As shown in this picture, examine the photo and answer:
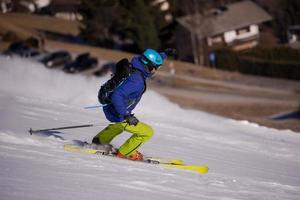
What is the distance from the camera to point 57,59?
153 feet

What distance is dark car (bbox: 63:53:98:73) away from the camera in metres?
44.8

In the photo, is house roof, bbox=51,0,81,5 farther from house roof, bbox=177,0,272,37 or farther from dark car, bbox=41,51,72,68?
dark car, bbox=41,51,72,68

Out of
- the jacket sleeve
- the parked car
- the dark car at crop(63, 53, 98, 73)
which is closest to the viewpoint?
the jacket sleeve

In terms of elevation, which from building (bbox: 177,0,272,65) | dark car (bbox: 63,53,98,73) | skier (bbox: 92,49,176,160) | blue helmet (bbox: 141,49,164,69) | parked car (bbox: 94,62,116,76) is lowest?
skier (bbox: 92,49,176,160)

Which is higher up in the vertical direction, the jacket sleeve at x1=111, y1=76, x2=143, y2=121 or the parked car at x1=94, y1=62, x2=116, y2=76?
the parked car at x1=94, y1=62, x2=116, y2=76

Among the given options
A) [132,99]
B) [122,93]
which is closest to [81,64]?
[132,99]

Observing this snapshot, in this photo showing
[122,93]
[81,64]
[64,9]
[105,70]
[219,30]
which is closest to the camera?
[122,93]

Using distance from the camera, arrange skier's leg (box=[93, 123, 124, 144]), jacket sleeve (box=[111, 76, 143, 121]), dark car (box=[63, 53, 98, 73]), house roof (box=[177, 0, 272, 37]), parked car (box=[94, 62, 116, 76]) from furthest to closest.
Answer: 1. house roof (box=[177, 0, 272, 37])
2. dark car (box=[63, 53, 98, 73])
3. parked car (box=[94, 62, 116, 76])
4. skier's leg (box=[93, 123, 124, 144])
5. jacket sleeve (box=[111, 76, 143, 121])

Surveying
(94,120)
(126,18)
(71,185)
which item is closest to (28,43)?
(126,18)

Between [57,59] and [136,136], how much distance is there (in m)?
38.3

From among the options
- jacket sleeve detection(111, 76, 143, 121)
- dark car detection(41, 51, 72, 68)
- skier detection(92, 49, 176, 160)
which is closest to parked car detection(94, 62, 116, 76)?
dark car detection(41, 51, 72, 68)

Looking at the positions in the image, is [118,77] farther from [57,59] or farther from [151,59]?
[57,59]

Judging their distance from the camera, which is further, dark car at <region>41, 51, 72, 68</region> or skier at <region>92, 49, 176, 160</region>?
dark car at <region>41, 51, 72, 68</region>

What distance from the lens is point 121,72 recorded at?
28.3 ft
